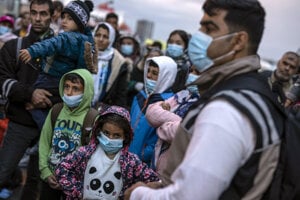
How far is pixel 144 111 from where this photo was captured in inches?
163

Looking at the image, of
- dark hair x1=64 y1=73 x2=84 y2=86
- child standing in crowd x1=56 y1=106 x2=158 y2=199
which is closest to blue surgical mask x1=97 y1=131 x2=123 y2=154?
child standing in crowd x1=56 y1=106 x2=158 y2=199

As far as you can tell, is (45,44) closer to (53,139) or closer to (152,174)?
(53,139)

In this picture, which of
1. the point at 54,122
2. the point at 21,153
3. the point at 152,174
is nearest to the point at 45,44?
the point at 54,122

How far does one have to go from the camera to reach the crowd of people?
162 cm

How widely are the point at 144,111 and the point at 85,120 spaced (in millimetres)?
651

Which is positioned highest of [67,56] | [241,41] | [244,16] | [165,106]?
[244,16]

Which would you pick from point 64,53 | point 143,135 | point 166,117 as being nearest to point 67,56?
point 64,53

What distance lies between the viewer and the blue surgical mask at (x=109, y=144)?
323 cm

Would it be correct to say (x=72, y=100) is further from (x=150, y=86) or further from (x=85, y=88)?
(x=150, y=86)

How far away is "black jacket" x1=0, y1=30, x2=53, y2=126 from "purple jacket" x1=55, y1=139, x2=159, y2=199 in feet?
2.94

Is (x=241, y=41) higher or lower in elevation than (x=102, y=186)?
higher

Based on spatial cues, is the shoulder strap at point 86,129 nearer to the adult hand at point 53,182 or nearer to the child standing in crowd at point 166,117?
the adult hand at point 53,182

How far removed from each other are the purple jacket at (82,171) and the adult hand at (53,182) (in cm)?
29

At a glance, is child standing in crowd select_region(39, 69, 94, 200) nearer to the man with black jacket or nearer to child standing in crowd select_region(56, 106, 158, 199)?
the man with black jacket
